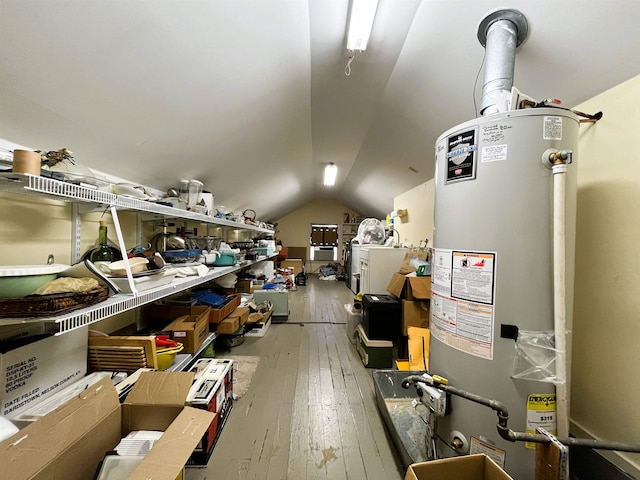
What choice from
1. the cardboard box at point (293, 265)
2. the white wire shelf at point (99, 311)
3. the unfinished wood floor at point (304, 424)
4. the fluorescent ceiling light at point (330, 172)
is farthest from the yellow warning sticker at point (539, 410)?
the cardboard box at point (293, 265)

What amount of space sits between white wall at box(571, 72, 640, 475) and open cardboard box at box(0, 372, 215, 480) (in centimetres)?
180

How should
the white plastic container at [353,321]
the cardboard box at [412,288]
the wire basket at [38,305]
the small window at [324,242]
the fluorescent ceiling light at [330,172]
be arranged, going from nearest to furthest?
the wire basket at [38,305], the cardboard box at [412,288], the white plastic container at [353,321], the fluorescent ceiling light at [330,172], the small window at [324,242]

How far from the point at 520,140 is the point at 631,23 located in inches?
25.2

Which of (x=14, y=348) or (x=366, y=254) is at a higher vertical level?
(x=366, y=254)

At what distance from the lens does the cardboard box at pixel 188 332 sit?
1786 millimetres

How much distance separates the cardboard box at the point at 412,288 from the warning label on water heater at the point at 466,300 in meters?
1.16

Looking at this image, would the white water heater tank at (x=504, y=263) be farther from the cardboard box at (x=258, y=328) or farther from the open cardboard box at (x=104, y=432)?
the cardboard box at (x=258, y=328)

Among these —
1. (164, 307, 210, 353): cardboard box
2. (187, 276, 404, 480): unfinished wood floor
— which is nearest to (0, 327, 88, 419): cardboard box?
(164, 307, 210, 353): cardboard box

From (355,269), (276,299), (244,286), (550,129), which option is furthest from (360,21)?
(355,269)

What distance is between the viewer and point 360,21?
129 cm

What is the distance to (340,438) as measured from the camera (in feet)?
4.78

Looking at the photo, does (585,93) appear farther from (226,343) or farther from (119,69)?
(226,343)

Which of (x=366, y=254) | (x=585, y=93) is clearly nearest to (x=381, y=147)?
(x=366, y=254)

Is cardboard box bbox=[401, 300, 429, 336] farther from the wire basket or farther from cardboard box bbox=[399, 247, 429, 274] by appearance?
the wire basket
